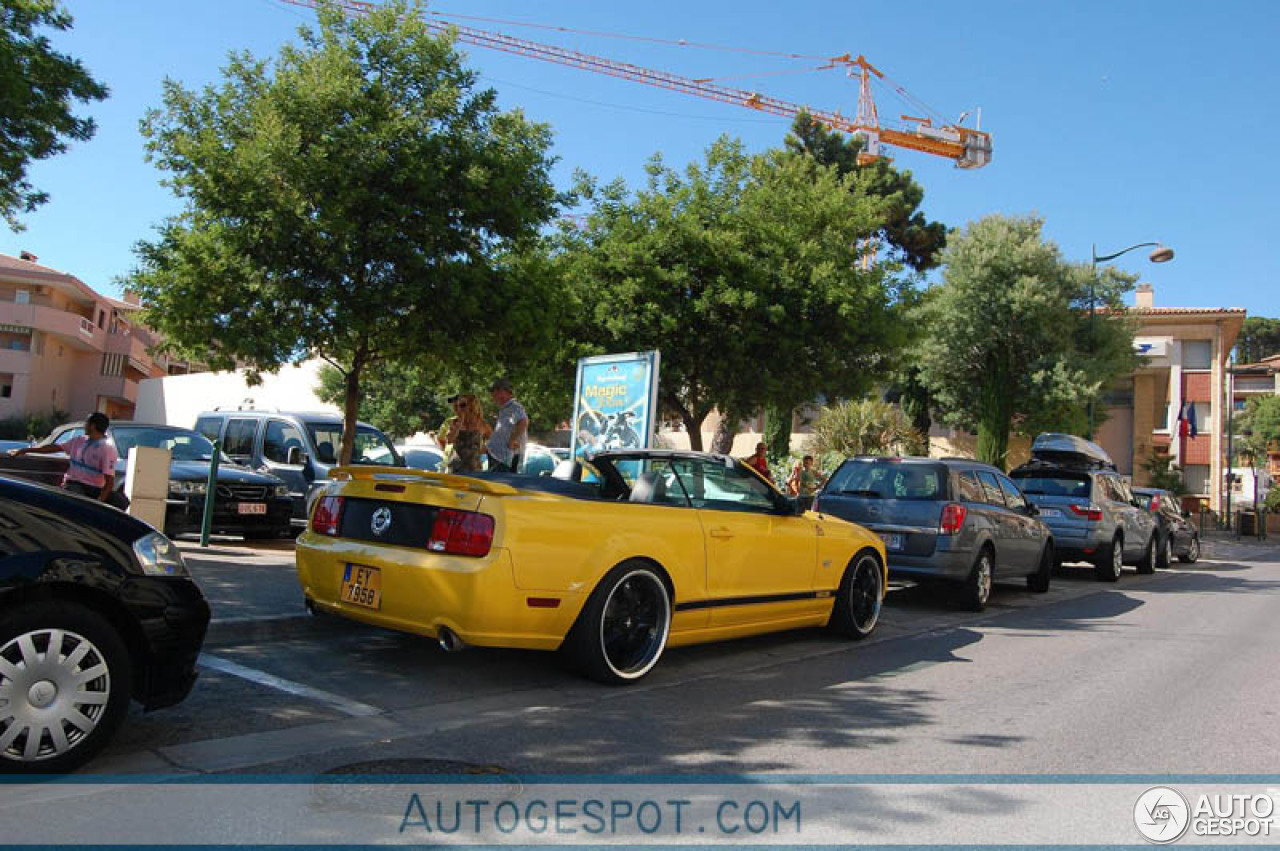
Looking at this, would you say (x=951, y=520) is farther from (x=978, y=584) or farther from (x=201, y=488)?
(x=201, y=488)

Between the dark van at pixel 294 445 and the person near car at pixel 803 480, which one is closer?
the dark van at pixel 294 445

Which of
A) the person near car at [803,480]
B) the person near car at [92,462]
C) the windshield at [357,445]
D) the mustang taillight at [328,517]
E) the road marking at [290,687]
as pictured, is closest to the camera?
the road marking at [290,687]

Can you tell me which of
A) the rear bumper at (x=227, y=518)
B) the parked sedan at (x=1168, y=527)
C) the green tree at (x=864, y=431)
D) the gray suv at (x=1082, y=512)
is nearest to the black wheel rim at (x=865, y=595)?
the gray suv at (x=1082, y=512)

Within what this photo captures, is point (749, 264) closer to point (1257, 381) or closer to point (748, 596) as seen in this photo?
point (748, 596)

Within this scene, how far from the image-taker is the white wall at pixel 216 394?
4629 centimetres

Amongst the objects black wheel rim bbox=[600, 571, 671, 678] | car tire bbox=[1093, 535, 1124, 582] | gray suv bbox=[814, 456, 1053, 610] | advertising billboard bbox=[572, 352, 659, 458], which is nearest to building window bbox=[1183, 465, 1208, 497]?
car tire bbox=[1093, 535, 1124, 582]

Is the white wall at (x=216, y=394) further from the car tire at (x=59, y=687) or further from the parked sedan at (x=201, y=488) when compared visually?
the car tire at (x=59, y=687)

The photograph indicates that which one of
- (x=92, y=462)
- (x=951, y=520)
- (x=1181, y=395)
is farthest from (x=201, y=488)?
(x=1181, y=395)

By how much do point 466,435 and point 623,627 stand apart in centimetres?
529

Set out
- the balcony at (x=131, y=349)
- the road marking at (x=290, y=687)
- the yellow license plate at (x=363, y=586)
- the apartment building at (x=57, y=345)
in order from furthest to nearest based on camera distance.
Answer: the balcony at (x=131, y=349), the apartment building at (x=57, y=345), the yellow license plate at (x=363, y=586), the road marking at (x=290, y=687)

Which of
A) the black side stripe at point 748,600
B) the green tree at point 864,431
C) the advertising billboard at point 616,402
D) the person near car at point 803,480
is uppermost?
the green tree at point 864,431

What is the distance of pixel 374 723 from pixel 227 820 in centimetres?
141

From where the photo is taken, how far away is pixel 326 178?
1022cm

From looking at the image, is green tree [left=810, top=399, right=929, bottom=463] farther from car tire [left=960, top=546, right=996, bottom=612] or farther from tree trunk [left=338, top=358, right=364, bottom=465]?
tree trunk [left=338, top=358, right=364, bottom=465]
